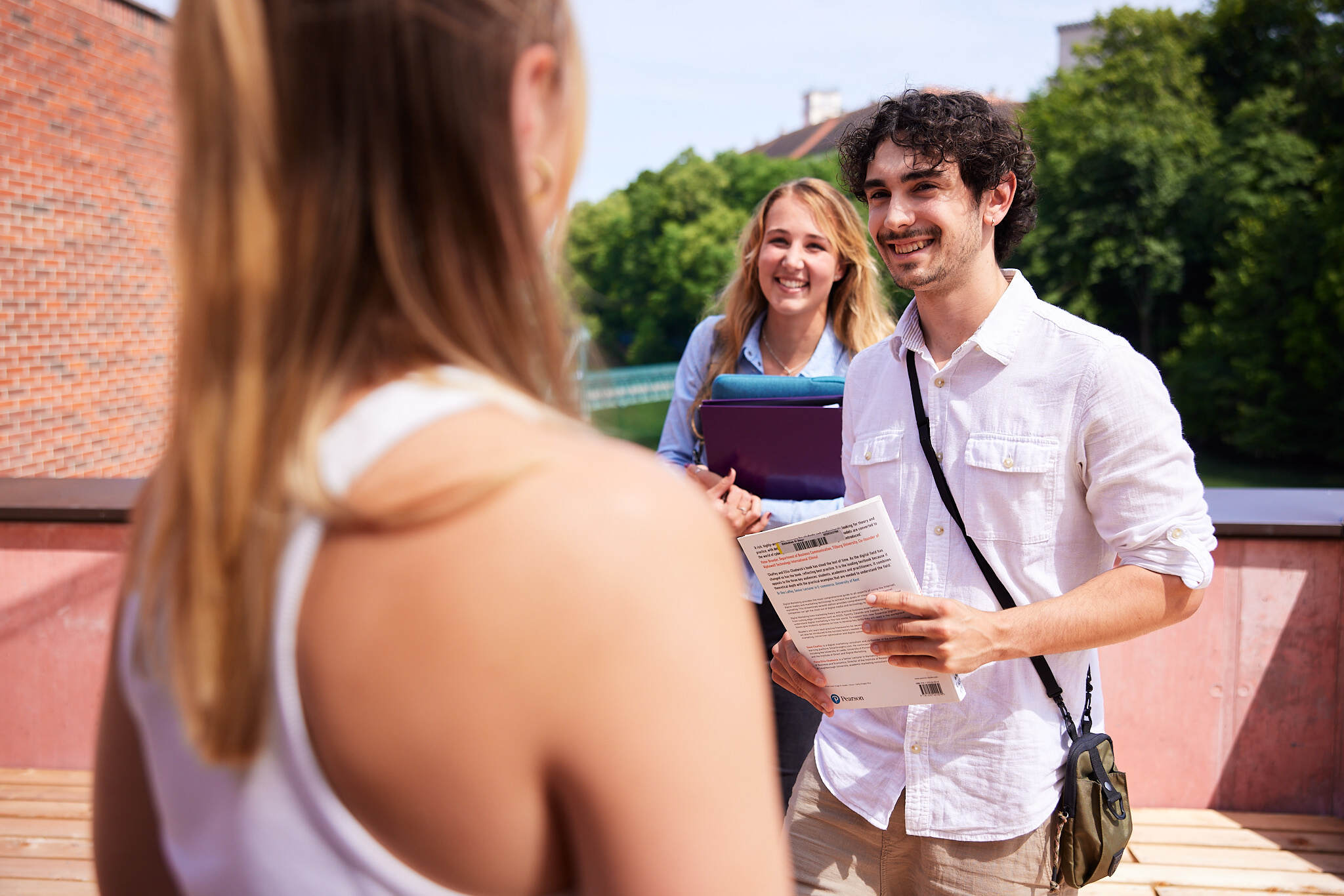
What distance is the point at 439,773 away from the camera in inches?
21.4

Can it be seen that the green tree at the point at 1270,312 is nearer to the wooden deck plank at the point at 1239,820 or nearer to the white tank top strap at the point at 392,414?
the wooden deck plank at the point at 1239,820

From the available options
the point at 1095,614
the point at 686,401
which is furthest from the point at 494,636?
the point at 686,401

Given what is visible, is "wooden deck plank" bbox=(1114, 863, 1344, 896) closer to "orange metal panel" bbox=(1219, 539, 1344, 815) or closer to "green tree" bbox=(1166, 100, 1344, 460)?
"orange metal panel" bbox=(1219, 539, 1344, 815)

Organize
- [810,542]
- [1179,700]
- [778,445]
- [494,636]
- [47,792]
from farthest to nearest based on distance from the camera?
[47,792]
[1179,700]
[778,445]
[810,542]
[494,636]

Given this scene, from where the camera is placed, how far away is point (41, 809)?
11.8 feet

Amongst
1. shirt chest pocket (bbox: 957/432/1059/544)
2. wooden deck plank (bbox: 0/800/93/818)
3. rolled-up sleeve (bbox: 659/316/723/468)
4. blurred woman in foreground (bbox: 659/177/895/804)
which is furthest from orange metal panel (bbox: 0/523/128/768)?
shirt chest pocket (bbox: 957/432/1059/544)

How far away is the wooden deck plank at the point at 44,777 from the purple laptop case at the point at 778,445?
2.87 m

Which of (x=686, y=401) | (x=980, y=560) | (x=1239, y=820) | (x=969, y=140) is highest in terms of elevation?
(x=969, y=140)

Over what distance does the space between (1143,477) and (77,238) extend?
10.1 metres

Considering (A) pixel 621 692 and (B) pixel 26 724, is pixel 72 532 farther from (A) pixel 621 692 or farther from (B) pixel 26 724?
(A) pixel 621 692

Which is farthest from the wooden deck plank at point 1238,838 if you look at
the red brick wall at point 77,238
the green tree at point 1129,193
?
the green tree at point 1129,193

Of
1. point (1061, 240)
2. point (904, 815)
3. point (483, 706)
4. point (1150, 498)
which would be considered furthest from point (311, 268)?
point (1061, 240)

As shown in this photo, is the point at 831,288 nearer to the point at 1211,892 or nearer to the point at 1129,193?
the point at 1211,892

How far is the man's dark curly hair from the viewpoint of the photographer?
2082 millimetres
